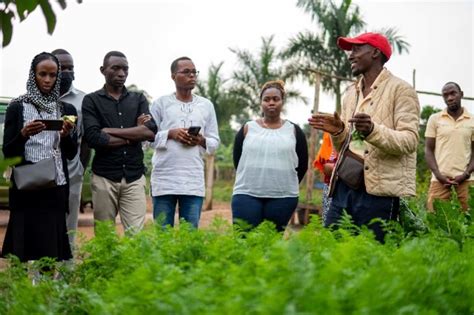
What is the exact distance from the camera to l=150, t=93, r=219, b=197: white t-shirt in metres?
7.17

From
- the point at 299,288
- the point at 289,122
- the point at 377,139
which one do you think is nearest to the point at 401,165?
the point at 377,139

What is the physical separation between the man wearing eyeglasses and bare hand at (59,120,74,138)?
1054 millimetres

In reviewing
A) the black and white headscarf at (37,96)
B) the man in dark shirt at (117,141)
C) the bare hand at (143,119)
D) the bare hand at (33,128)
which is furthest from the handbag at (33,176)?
the bare hand at (143,119)

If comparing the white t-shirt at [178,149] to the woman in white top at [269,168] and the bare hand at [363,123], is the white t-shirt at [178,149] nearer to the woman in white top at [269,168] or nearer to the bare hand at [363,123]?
the woman in white top at [269,168]

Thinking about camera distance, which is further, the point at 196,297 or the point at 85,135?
the point at 85,135

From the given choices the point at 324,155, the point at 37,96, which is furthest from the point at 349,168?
the point at 37,96

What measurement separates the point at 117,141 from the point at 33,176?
947 mm

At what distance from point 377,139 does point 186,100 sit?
8.52 ft

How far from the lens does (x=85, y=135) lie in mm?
6840

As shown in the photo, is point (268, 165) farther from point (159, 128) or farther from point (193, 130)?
point (159, 128)

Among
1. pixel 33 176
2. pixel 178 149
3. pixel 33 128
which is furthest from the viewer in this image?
pixel 178 149

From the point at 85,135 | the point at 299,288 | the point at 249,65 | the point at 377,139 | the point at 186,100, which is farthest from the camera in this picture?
the point at 249,65

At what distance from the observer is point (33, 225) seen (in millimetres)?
6145

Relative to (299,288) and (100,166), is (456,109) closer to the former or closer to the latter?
(100,166)
